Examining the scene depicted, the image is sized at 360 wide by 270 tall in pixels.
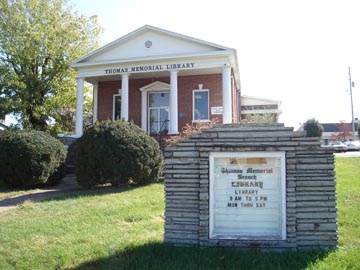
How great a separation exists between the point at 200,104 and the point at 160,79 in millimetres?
3151

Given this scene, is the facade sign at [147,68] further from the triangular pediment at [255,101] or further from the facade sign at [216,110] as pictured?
the triangular pediment at [255,101]

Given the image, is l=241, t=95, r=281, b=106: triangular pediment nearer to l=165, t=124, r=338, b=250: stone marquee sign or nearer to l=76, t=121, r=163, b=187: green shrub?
l=76, t=121, r=163, b=187: green shrub

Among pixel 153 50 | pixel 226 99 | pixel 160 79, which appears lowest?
pixel 226 99

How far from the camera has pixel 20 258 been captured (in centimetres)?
497

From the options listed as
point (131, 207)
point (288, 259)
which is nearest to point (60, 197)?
point (131, 207)

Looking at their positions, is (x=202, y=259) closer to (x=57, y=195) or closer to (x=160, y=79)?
(x=57, y=195)

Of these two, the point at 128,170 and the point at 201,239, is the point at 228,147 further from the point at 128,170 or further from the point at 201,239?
the point at 128,170

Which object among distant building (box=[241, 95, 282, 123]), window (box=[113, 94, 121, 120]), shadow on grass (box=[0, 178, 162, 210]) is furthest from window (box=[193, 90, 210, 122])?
shadow on grass (box=[0, 178, 162, 210])

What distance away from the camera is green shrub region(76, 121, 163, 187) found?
1105 cm

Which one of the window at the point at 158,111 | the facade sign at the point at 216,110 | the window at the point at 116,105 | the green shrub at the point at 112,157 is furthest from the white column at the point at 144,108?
the green shrub at the point at 112,157

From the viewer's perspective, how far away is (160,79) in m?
23.0

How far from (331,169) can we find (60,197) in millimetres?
7414

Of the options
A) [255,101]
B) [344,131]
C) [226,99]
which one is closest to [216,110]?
[226,99]

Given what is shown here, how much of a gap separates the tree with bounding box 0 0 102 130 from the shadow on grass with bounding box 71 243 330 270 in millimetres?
22943
